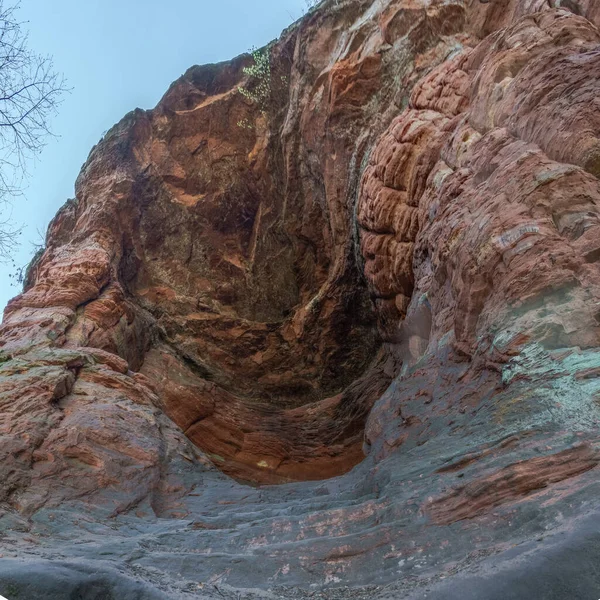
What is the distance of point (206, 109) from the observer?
20781 millimetres

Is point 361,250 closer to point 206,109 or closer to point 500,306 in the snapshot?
point 500,306

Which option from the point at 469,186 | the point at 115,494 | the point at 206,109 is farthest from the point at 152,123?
the point at 115,494

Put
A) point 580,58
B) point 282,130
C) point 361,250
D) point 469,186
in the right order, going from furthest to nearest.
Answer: point 282,130
point 361,250
point 469,186
point 580,58

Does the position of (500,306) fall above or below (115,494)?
above

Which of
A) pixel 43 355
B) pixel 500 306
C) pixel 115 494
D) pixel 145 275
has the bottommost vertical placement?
pixel 115 494

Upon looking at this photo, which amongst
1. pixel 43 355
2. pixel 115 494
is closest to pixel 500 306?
pixel 115 494

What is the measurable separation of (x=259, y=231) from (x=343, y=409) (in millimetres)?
8291

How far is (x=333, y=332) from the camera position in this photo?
56.2 ft

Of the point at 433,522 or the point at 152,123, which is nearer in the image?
the point at 433,522

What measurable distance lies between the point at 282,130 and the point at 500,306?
13753 millimetres

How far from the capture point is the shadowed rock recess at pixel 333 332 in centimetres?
421

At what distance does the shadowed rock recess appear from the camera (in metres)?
4.21

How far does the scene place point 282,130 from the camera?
18.7 m

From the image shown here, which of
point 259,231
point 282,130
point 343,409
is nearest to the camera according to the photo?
point 343,409
